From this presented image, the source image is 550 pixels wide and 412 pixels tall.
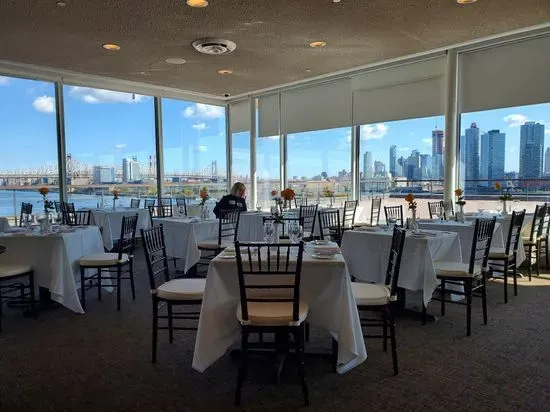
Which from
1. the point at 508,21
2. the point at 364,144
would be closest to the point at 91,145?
the point at 364,144

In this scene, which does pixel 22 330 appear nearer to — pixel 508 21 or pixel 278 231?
pixel 278 231

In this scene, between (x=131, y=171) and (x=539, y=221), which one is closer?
(x=539, y=221)

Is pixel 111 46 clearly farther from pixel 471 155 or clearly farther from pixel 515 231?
pixel 515 231

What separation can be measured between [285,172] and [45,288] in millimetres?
6481

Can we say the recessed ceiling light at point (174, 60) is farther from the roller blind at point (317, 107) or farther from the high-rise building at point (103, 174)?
the roller blind at point (317, 107)

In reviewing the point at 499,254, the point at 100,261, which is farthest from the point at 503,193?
the point at 100,261

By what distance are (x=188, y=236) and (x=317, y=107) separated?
4924 mm

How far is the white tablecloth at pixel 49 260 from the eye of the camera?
167 inches

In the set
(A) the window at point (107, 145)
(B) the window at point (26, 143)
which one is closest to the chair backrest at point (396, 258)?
(B) the window at point (26, 143)

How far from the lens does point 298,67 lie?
25.4 feet

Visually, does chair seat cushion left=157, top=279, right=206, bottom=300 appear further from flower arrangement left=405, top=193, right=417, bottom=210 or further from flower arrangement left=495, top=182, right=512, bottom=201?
flower arrangement left=495, top=182, right=512, bottom=201

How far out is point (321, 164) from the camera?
30.8ft

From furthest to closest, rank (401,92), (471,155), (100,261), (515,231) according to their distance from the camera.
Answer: (401,92) → (471,155) → (515,231) → (100,261)

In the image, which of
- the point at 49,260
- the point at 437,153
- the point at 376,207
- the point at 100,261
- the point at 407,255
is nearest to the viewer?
the point at 407,255
